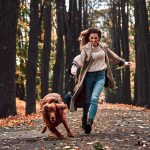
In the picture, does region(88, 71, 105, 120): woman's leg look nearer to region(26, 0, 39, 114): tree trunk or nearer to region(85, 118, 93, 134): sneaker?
region(85, 118, 93, 134): sneaker

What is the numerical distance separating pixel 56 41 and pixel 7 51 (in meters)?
22.3

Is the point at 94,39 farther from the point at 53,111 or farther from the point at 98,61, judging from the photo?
the point at 53,111

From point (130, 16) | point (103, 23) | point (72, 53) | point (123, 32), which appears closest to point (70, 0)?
point (72, 53)

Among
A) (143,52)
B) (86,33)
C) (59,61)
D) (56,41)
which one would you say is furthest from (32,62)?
(56,41)

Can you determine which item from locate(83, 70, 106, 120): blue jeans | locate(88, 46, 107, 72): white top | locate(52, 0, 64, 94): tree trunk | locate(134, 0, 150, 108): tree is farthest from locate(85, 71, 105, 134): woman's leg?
locate(52, 0, 64, 94): tree trunk

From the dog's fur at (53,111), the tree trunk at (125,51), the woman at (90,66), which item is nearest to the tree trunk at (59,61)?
the tree trunk at (125,51)

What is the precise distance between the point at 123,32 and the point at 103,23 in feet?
45.1

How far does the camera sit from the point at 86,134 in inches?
384

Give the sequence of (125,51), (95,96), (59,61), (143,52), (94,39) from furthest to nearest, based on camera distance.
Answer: (125,51) → (59,61) → (143,52) → (94,39) → (95,96)

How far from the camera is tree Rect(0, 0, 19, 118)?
18.4 meters

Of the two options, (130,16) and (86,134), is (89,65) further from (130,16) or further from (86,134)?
(130,16)

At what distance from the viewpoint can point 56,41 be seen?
40.7 meters

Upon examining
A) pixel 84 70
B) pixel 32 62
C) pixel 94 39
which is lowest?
pixel 84 70

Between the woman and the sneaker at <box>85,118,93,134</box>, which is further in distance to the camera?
the woman
